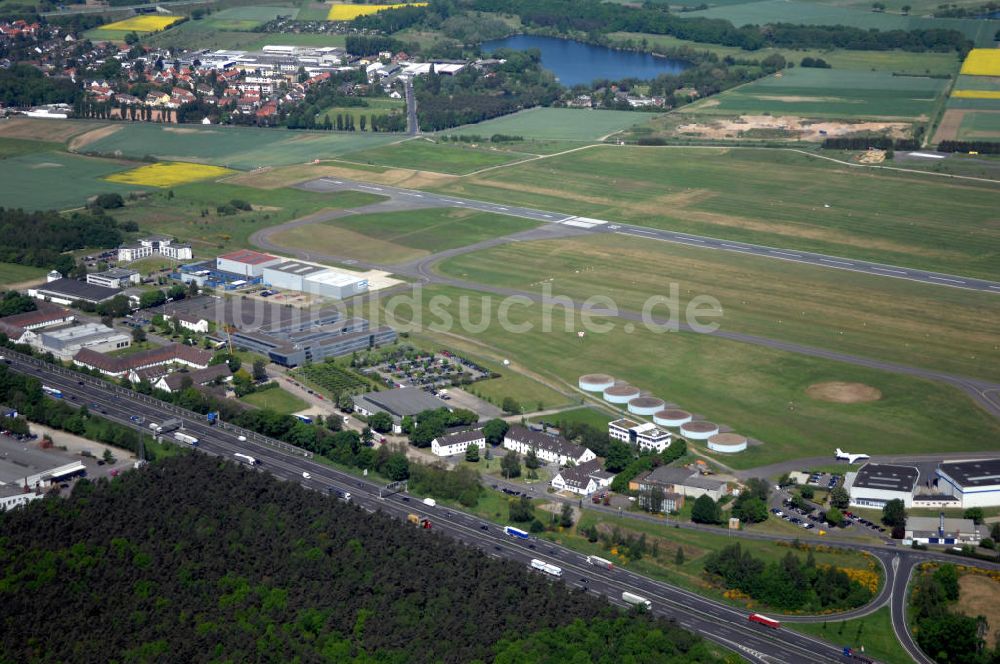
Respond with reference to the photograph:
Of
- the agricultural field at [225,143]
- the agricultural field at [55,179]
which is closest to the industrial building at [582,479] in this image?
the agricultural field at [55,179]

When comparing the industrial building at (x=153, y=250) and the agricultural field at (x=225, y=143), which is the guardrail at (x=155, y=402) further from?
the agricultural field at (x=225, y=143)

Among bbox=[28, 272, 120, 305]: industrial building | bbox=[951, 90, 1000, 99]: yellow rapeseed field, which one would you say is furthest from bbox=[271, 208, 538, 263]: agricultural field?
bbox=[951, 90, 1000, 99]: yellow rapeseed field

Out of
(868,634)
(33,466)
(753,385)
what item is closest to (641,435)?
(753,385)

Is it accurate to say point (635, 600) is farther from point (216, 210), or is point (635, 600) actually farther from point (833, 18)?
point (833, 18)

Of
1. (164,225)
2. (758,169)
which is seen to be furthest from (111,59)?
(758,169)

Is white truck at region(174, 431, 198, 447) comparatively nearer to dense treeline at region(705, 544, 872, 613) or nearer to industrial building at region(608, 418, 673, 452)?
industrial building at region(608, 418, 673, 452)

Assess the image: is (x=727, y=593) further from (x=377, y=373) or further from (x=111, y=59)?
(x=111, y=59)
